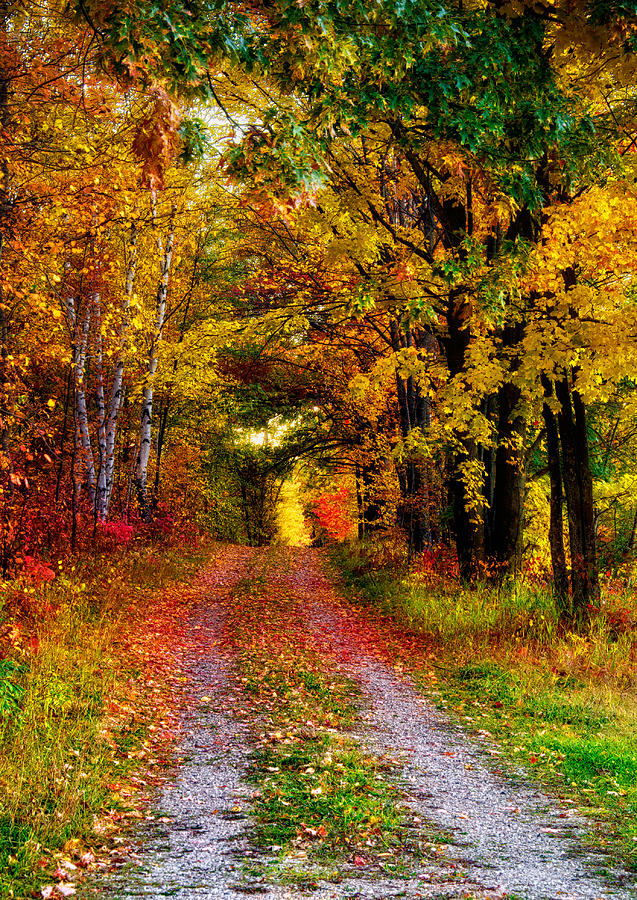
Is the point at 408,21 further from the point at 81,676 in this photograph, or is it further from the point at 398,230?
the point at 398,230

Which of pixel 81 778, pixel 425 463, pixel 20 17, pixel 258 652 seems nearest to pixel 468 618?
pixel 258 652

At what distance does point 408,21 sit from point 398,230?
24.7 ft

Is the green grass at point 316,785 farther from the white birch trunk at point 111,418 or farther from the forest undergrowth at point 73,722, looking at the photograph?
the white birch trunk at point 111,418

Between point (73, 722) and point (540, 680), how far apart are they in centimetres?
552

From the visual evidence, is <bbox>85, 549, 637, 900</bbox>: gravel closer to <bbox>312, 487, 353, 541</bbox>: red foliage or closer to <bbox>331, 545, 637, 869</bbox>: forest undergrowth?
<bbox>331, 545, 637, 869</bbox>: forest undergrowth

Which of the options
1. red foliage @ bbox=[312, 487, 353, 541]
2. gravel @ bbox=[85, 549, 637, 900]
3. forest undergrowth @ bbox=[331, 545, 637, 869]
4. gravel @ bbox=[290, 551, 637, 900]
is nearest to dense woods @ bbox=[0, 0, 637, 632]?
forest undergrowth @ bbox=[331, 545, 637, 869]

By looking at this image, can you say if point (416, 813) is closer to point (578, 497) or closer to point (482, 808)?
point (482, 808)

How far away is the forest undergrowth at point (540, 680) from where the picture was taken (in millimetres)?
5736

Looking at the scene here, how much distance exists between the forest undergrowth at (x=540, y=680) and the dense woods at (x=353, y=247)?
2.38 ft

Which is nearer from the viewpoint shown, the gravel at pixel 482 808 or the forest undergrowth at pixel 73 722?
the gravel at pixel 482 808

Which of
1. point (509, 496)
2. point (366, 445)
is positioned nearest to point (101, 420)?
point (366, 445)

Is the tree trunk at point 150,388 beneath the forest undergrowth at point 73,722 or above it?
above

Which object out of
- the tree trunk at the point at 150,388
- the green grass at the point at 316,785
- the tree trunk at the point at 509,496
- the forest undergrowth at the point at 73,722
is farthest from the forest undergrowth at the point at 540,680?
the tree trunk at the point at 150,388

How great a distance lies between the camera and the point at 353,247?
1173 centimetres
